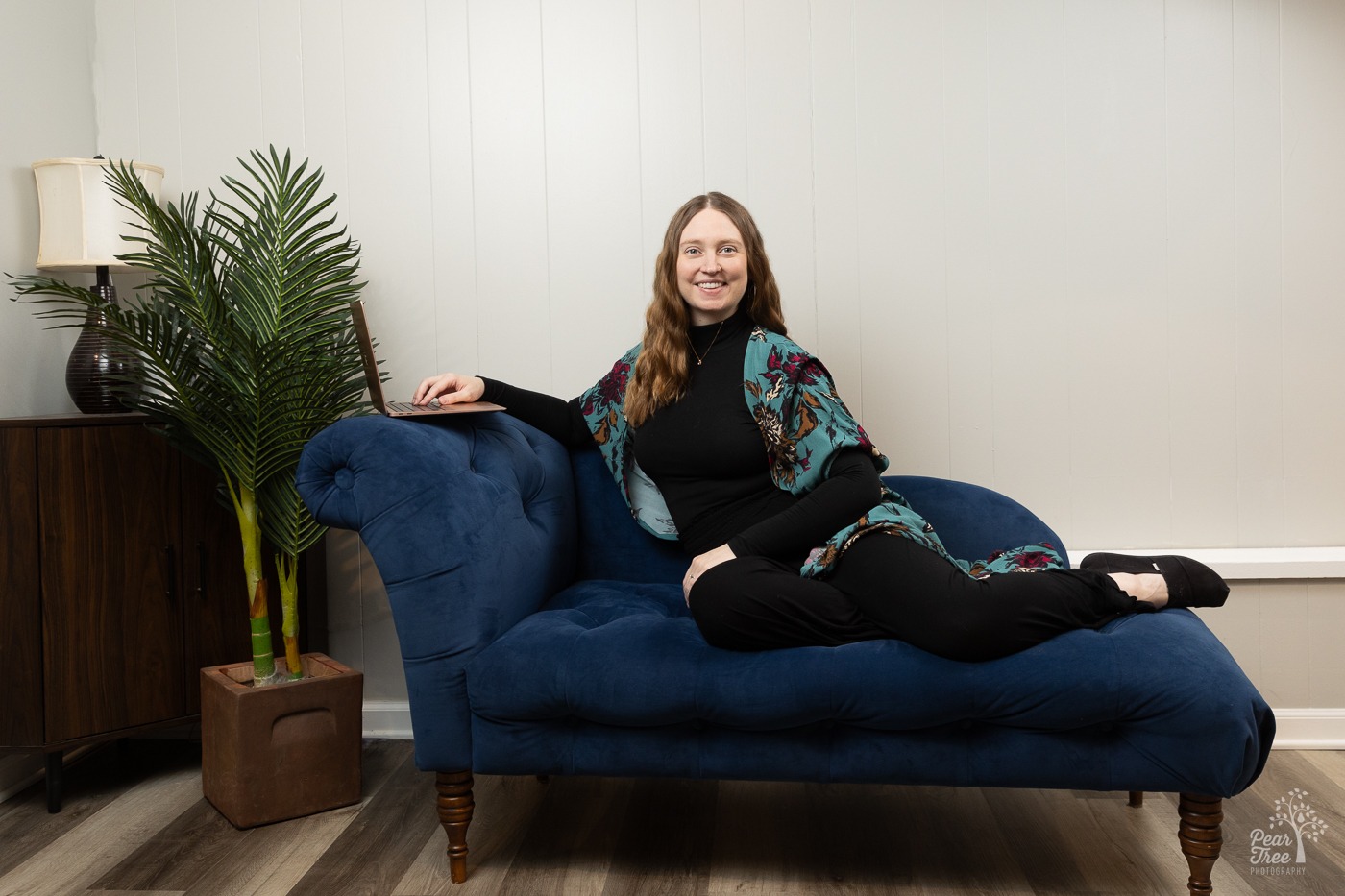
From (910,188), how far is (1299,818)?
1678mm

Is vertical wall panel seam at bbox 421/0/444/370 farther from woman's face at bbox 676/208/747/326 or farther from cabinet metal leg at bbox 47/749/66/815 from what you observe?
cabinet metal leg at bbox 47/749/66/815

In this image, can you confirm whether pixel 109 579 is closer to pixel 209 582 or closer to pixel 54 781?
pixel 209 582

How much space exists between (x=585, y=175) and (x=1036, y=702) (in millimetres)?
1748

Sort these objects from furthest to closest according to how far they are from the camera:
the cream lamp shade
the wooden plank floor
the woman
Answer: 1. the cream lamp shade
2. the wooden plank floor
3. the woman

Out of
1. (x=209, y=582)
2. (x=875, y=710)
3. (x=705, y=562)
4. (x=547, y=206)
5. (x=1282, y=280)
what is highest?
(x=547, y=206)

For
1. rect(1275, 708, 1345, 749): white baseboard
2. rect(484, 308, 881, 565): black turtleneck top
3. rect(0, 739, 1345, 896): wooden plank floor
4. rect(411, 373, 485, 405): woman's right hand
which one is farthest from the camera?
rect(1275, 708, 1345, 749): white baseboard

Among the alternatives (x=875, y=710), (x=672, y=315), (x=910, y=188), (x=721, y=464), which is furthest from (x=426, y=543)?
(x=910, y=188)

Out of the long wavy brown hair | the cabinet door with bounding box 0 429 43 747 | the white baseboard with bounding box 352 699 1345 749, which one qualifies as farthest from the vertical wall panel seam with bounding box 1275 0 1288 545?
the cabinet door with bounding box 0 429 43 747

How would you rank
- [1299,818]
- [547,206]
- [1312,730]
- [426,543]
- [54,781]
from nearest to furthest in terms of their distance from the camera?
[426,543], [1299,818], [54,781], [1312,730], [547,206]

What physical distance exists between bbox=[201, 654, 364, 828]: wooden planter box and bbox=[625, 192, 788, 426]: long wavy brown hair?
91cm

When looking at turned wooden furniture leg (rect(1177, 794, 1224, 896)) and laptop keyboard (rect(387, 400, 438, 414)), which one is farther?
laptop keyboard (rect(387, 400, 438, 414))

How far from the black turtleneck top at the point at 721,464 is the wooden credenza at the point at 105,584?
836 mm

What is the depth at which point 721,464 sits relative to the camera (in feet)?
6.98

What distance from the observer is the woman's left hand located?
6.31ft
